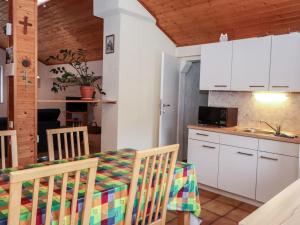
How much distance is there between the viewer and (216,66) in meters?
3.53

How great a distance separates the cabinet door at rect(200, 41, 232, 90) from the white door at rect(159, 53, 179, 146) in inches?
21.7

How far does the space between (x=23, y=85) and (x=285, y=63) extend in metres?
2.78

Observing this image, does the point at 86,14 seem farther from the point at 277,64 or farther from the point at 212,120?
the point at 277,64

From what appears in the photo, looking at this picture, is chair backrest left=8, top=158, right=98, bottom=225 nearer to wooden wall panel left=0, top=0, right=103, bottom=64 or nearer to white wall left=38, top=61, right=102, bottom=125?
wooden wall panel left=0, top=0, right=103, bottom=64

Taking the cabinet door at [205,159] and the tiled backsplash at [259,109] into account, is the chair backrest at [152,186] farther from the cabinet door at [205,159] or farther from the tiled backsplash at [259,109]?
the tiled backsplash at [259,109]

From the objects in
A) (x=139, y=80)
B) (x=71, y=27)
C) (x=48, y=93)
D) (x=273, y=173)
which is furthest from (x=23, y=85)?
(x=48, y=93)

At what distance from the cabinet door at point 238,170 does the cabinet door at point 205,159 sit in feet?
0.28

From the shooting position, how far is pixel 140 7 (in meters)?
3.81

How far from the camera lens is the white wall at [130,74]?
3729mm

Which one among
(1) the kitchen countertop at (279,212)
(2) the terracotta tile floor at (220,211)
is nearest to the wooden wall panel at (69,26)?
(2) the terracotta tile floor at (220,211)

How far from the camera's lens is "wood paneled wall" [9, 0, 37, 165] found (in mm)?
2613

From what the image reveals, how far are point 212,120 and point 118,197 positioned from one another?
2.39 metres

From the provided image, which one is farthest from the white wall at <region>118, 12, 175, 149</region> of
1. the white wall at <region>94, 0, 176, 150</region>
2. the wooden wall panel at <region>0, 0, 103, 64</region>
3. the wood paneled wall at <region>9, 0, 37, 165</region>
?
the wood paneled wall at <region>9, 0, 37, 165</region>

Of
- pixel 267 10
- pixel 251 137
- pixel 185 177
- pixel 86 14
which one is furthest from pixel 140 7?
pixel 185 177
